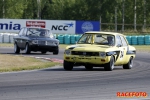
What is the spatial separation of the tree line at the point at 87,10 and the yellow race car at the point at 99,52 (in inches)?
1949

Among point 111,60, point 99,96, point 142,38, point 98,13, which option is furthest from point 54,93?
point 98,13

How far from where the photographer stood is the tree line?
245 feet

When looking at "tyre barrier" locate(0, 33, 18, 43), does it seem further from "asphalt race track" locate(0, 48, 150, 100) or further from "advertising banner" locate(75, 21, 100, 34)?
"asphalt race track" locate(0, 48, 150, 100)

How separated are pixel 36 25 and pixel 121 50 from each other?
107 feet

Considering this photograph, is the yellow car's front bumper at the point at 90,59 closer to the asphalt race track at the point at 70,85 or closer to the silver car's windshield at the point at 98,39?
the asphalt race track at the point at 70,85

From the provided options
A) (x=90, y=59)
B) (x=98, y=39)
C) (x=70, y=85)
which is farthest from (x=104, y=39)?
(x=70, y=85)

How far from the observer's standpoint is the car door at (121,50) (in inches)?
767

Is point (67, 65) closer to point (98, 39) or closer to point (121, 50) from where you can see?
point (98, 39)

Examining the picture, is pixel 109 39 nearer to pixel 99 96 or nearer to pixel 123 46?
pixel 123 46

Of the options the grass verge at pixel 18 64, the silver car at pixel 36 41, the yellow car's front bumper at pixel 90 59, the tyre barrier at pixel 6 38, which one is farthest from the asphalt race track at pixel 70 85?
the tyre barrier at pixel 6 38

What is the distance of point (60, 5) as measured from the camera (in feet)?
289

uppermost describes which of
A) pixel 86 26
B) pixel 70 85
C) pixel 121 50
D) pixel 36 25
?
pixel 36 25

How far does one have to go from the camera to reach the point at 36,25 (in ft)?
170

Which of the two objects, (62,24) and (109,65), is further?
(62,24)
